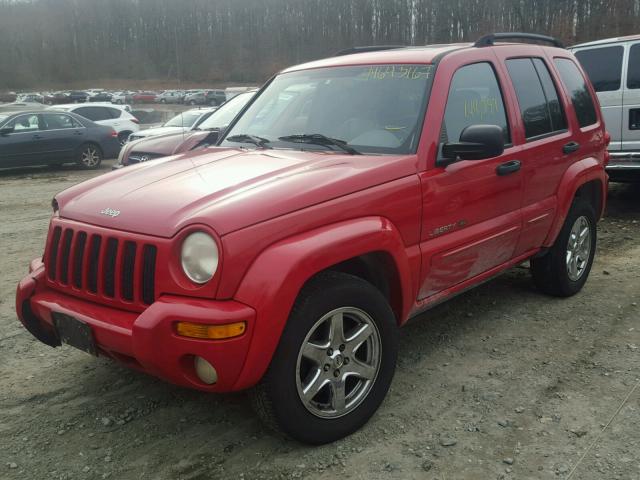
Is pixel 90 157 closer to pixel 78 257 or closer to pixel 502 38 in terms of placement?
pixel 502 38

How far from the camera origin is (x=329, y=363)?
2.99 meters

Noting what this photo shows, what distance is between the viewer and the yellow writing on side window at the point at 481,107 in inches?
152

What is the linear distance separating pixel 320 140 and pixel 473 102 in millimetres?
999

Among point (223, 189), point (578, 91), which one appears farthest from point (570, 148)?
point (223, 189)

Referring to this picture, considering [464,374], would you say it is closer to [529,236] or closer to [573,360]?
[573,360]

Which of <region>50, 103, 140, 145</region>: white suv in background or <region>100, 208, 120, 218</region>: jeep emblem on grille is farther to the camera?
<region>50, 103, 140, 145</region>: white suv in background

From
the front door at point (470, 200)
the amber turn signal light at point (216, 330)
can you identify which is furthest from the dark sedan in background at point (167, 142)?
the amber turn signal light at point (216, 330)

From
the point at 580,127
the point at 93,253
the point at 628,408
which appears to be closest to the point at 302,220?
the point at 93,253

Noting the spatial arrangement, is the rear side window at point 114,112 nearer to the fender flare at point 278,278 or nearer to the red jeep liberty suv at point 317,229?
the red jeep liberty suv at point 317,229

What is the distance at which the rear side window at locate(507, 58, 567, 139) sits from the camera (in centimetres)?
429

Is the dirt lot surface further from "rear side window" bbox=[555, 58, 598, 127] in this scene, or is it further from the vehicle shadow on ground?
the vehicle shadow on ground

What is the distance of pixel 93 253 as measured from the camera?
2.99m

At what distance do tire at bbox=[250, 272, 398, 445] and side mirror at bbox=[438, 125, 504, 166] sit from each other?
0.94m

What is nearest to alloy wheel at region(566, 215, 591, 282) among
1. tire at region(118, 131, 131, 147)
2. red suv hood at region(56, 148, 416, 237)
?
red suv hood at region(56, 148, 416, 237)
